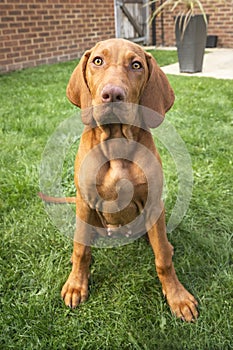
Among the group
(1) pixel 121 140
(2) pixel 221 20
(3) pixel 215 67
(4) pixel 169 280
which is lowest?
(3) pixel 215 67

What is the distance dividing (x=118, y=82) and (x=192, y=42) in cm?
514

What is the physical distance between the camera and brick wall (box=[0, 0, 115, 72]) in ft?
21.7

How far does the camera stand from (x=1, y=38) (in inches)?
255

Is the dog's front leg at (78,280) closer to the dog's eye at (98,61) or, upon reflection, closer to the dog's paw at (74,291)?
the dog's paw at (74,291)

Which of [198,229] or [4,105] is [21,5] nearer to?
[4,105]

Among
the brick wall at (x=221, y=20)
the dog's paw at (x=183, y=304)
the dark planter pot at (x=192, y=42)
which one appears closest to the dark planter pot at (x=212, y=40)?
the brick wall at (x=221, y=20)

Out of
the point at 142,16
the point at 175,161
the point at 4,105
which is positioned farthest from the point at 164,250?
the point at 142,16

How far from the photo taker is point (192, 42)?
5.87 meters

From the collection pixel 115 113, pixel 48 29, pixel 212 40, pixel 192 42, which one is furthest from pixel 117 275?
pixel 212 40

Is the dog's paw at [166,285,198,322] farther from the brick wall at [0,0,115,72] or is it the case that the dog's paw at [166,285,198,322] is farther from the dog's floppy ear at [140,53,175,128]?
the brick wall at [0,0,115,72]

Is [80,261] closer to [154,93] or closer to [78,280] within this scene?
[78,280]

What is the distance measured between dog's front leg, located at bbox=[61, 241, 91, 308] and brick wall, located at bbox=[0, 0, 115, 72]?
19.3 feet

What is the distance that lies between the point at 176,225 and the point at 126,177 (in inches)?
33.4

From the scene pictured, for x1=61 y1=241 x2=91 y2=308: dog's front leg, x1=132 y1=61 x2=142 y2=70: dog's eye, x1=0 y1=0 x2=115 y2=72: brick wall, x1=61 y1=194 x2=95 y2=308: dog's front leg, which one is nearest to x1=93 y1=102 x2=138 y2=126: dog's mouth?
x1=132 y1=61 x2=142 y2=70: dog's eye
